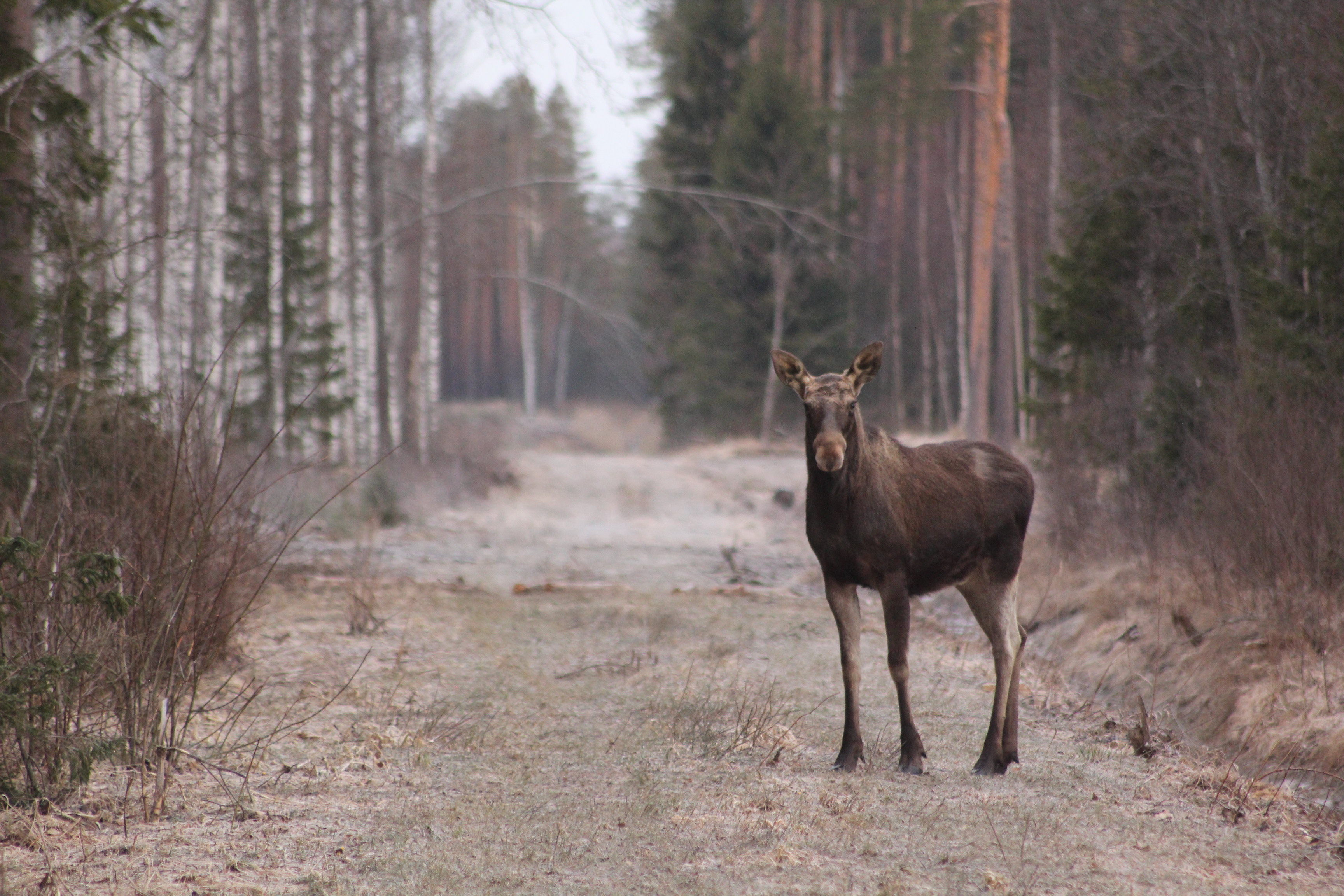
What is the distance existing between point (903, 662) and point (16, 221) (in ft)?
20.4

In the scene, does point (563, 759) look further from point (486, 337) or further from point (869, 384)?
point (486, 337)

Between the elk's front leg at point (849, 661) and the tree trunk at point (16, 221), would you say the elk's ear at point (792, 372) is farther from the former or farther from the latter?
the tree trunk at point (16, 221)

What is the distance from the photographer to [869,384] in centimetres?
3550

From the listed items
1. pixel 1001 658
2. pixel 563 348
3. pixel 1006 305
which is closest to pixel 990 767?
pixel 1001 658

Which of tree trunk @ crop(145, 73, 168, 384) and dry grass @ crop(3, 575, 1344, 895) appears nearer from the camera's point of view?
dry grass @ crop(3, 575, 1344, 895)

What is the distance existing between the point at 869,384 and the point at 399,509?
20.6m

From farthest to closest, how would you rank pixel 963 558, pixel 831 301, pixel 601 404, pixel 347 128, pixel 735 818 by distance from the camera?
pixel 601 404 < pixel 831 301 < pixel 347 128 < pixel 963 558 < pixel 735 818

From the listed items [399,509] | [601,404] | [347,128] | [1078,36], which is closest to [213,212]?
[347,128]

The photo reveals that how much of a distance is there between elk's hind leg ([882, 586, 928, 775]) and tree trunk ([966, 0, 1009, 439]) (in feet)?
64.0

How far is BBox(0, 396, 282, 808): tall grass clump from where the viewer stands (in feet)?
14.3

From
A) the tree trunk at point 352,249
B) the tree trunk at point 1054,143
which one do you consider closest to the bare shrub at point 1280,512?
the tree trunk at point 1054,143

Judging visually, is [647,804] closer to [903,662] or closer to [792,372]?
[903,662]

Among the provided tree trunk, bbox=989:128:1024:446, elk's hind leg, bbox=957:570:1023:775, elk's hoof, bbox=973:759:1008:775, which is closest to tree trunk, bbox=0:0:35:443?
elk's hind leg, bbox=957:570:1023:775

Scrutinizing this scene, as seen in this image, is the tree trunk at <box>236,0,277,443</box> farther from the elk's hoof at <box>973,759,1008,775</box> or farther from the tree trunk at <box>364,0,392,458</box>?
the elk's hoof at <box>973,759,1008,775</box>
